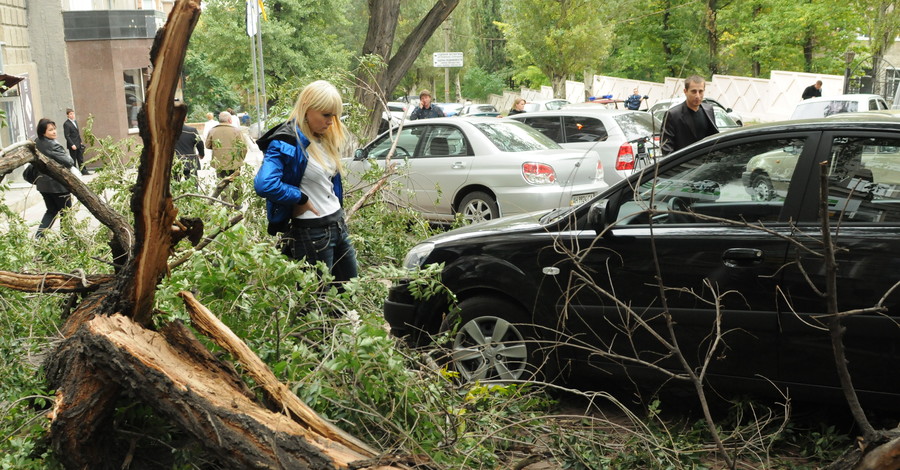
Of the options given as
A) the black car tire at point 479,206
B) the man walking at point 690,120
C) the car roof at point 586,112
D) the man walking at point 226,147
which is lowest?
the black car tire at point 479,206

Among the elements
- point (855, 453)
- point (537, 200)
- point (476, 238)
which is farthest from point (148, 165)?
point (537, 200)

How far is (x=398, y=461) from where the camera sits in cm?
310

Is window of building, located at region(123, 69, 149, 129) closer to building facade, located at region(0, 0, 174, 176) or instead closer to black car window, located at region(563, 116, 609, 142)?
building facade, located at region(0, 0, 174, 176)

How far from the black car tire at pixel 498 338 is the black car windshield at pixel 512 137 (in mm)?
6195

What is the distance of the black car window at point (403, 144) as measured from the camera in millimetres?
11727

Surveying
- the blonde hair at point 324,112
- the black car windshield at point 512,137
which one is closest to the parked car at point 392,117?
the black car windshield at point 512,137

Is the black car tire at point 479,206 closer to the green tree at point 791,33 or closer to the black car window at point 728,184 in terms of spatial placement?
the black car window at point 728,184

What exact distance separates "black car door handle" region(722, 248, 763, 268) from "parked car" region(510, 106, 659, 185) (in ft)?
28.1

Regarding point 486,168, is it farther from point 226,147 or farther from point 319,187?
point 319,187

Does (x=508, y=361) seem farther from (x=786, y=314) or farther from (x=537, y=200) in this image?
(x=537, y=200)

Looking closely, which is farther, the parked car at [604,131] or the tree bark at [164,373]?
the parked car at [604,131]

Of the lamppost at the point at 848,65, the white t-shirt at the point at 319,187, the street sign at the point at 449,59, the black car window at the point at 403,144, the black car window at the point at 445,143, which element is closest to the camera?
the white t-shirt at the point at 319,187

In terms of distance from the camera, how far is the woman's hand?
4.96 m

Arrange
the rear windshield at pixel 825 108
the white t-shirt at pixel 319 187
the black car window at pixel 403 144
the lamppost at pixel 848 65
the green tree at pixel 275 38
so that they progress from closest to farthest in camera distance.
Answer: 1. the white t-shirt at pixel 319 187
2. the black car window at pixel 403 144
3. the rear windshield at pixel 825 108
4. the lamppost at pixel 848 65
5. the green tree at pixel 275 38
